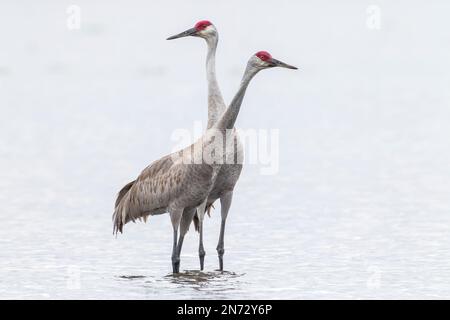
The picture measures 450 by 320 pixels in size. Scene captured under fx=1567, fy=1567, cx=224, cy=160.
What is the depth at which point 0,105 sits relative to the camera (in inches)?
2213

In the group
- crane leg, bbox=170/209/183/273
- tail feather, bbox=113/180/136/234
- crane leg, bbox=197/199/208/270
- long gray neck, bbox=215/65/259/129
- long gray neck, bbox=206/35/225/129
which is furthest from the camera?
tail feather, bbox=113/180/136/234

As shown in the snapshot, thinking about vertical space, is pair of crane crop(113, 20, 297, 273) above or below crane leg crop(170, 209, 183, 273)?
above

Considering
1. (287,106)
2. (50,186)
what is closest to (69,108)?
(287,106)

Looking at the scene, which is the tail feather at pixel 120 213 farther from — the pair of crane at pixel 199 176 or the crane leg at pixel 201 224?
the crane leg at pixel 201 224

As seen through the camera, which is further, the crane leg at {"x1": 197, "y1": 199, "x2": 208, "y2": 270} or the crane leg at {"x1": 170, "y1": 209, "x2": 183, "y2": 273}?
the crane leg at {"x1": 197, "y1": 199, "x2": 208, "y2": 270}

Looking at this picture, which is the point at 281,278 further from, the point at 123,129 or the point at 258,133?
the point at 123,129

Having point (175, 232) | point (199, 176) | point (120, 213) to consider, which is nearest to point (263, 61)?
point (199, 176)

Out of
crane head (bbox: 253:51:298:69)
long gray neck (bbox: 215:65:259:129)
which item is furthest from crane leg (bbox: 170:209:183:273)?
crane head (bbox: 253:51:298:69)

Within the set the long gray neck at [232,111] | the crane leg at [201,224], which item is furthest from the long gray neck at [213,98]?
the crane leg at [201,224]

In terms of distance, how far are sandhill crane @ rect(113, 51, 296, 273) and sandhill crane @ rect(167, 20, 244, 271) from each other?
19 centimetres

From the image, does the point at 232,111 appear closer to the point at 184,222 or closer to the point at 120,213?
the point at 184,222

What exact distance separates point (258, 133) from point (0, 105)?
1758 cm

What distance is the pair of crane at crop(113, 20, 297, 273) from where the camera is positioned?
18.2 metres

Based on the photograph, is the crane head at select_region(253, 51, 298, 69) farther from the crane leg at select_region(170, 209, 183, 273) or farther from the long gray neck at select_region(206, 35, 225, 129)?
the crane leg at select_region(170, 209, 183, 273)
